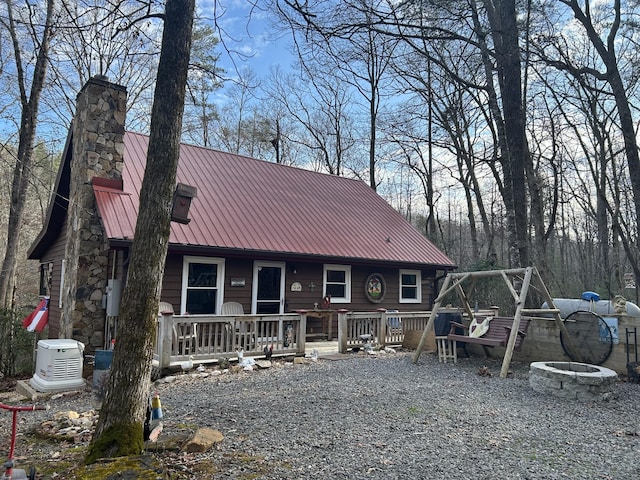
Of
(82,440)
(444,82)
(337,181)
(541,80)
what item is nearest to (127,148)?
(337,181)

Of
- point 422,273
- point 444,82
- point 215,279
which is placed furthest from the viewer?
point 444,82

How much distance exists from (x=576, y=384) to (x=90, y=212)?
916cm

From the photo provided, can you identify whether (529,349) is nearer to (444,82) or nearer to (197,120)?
(444,82)

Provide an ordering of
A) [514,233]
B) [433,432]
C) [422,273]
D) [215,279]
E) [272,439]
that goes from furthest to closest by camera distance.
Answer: [422,273] → [514,233] → [215,279] → [433,432] → [272,439]

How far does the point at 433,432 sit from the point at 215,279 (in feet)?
23.4

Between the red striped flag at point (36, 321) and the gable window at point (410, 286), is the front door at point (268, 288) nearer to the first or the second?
the gable window at point (410, 286)

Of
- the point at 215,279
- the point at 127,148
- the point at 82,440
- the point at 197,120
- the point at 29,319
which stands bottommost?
the point at 82,440

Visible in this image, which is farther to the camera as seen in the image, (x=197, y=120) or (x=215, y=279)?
(x=197, y=120)

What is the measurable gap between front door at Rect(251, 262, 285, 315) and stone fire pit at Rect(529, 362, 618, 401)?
261 inches

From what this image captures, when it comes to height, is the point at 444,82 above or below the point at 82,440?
above

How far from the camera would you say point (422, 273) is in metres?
14.3

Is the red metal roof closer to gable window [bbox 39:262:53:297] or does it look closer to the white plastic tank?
gable window [bbox 39:262:53:297]

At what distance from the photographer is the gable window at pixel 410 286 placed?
45.4 ft

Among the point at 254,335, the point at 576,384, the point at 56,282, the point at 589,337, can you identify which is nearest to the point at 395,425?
the point at 576,384
